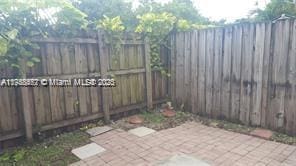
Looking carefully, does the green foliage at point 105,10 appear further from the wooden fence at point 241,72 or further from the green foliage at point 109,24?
the green foliage at point 109,24

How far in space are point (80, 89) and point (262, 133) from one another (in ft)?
10.8

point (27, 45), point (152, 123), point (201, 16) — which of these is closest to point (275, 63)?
point (152, 123)

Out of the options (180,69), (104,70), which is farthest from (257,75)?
(104,70)

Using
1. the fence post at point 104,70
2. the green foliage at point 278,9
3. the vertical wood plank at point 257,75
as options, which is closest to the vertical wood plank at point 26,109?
the fence post at point 104,70

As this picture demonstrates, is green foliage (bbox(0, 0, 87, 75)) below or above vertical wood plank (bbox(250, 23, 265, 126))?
above

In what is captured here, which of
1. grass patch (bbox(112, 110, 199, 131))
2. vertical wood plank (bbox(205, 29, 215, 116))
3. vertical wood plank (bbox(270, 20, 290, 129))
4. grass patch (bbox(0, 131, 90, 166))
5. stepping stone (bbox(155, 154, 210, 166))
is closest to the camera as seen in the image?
stepping stone (bbox(155, 154, 210, 166))

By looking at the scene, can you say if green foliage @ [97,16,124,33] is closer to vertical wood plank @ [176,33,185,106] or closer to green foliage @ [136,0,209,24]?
vertical wood plank @ [176,33,185,106]

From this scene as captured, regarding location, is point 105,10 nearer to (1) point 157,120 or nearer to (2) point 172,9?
(2) point 172,9

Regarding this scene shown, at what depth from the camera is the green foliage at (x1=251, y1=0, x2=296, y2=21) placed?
5273 mm

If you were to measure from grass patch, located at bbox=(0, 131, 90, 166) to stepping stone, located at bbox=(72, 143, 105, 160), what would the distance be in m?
0.09

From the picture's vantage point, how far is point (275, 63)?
365cm

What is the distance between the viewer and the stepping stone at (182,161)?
287 centimetres

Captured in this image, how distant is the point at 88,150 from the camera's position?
11.0 feet

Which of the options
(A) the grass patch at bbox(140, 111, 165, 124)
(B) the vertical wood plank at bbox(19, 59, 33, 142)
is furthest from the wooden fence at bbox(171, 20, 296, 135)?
(B) the vertical wood plank at bbox(19, 59, 33, 142)
